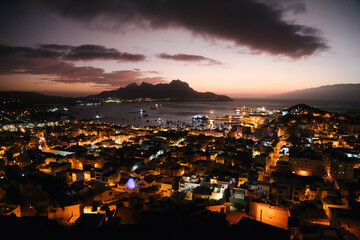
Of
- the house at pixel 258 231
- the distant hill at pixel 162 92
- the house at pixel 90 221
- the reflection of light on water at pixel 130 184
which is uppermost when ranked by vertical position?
the distant hill at pixel 162 92

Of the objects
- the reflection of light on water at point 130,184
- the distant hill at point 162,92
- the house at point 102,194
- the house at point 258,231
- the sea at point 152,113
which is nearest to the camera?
the house at point 258,231

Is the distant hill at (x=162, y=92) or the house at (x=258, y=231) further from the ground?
the distant hill at (x=162, y=92)

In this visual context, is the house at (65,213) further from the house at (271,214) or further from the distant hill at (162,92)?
the distant hill at (162,92)

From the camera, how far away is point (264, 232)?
463cm

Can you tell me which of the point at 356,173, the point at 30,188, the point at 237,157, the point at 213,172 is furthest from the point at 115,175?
the point at 356,173

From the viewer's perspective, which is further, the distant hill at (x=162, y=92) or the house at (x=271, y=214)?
the distant hill at (x=162, y=92)

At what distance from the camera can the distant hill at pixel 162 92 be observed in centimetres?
16212

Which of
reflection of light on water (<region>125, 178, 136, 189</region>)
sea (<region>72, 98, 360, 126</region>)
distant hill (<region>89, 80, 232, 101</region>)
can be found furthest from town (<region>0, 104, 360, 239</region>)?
distant hill (<region>89, 80, 232, 101</region>)

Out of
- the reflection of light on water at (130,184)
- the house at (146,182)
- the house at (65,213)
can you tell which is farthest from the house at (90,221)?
the house at (146,182)

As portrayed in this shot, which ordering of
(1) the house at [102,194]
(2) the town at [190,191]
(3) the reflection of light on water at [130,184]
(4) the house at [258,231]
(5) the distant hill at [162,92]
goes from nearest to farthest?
(4) the house at [258,231]
(2) the town at [190,191]
(1) the house at [102,194]
(3) the reflection of light on water at [130,184]
(5) the distant hill at [162,92]

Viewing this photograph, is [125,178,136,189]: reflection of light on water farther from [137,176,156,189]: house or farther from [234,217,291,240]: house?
[234,217,291,240]: house

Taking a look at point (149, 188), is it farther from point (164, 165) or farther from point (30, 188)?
point (30, 188)

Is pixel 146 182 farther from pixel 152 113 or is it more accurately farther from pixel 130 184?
pixel 152 113

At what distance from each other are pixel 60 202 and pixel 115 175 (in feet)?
14.0
